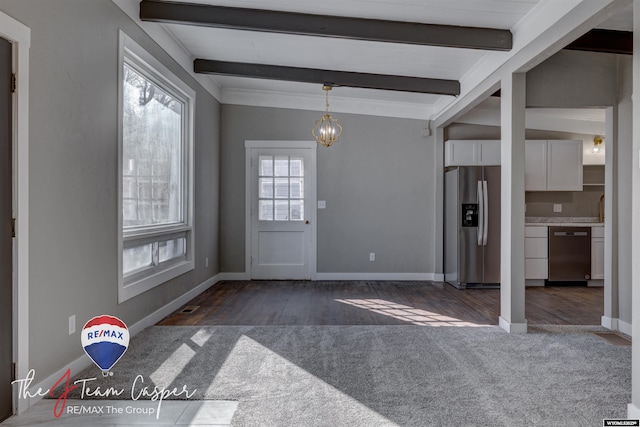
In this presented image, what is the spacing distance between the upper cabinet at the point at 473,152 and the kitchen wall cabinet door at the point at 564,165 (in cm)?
79

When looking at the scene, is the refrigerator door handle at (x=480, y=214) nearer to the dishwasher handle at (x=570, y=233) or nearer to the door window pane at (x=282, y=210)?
the dishwasher handle at (x=570, y=233)

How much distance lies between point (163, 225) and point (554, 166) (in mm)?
5480

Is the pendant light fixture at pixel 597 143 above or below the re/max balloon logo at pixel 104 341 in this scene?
above

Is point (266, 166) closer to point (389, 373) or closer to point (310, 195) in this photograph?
point (310, 195)

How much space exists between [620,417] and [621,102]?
3058 mm

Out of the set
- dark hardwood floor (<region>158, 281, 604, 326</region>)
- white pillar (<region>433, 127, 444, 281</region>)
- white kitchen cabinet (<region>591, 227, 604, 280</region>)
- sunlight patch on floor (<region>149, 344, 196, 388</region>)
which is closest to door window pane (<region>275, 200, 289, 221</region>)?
dark hardwood floor (<region>158, 281, 604, 326</region>)

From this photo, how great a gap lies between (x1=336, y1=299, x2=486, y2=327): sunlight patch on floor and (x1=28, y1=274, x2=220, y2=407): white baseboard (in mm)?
1737

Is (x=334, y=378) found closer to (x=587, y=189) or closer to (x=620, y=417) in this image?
(x=620, y=417)

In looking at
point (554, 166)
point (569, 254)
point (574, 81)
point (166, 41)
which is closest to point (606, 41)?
point (574, 81)

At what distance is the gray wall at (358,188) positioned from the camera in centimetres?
660

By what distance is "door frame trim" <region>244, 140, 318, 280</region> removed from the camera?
21.6 feet

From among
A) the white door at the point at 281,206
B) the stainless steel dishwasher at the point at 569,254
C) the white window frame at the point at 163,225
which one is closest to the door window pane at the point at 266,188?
the white door at the point at 281,206

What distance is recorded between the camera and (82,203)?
114 inches

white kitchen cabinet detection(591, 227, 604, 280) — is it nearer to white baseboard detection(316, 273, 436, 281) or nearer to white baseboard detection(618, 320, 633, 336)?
white baseboard detection(316, 273, 436, 281)
